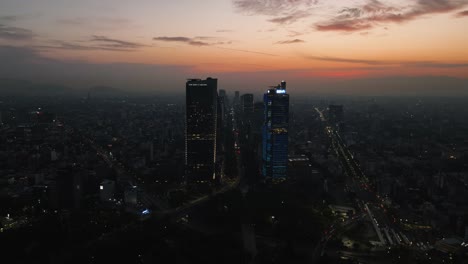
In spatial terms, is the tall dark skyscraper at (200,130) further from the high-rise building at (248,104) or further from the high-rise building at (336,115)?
the high-rise building at (336,115)

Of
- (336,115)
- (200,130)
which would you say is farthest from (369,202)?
(336,115)

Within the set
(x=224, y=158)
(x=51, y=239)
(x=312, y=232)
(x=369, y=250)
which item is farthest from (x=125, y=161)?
(x=369, y=250)

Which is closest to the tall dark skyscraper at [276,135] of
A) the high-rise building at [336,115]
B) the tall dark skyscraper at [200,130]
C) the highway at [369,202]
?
the tall dark skyscraper at [200,130]

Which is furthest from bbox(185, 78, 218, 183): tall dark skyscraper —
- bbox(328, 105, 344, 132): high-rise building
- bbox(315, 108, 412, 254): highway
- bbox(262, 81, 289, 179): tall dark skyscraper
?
Answer: bbox(328, 105, 344, 132): high-rise building

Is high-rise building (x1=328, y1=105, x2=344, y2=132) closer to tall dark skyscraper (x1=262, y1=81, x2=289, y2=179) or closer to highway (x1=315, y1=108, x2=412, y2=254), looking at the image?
highway (x1=315, y1=108, x2=412, y2=254)

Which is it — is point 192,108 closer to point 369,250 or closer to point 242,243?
point 242,243

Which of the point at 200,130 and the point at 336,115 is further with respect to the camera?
the point at 336,115

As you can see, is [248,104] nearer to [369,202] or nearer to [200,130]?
[200,130]
